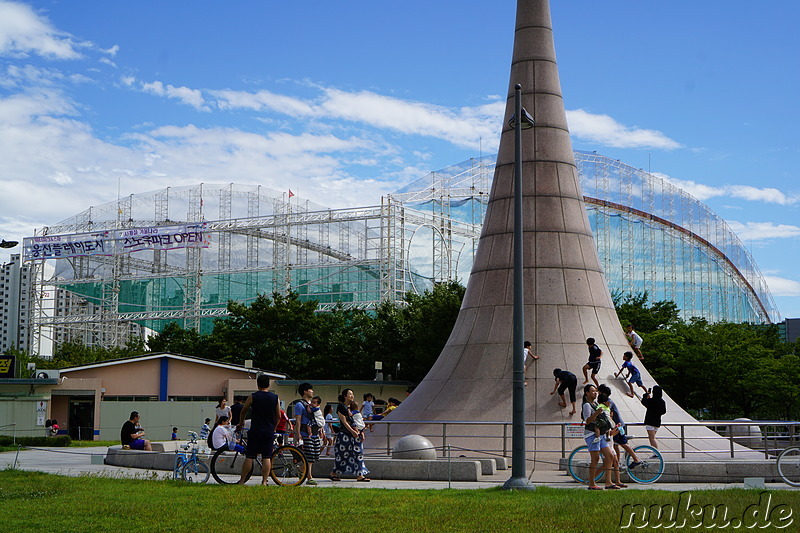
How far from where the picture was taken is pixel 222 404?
20031 mm

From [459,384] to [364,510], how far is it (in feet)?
35.8

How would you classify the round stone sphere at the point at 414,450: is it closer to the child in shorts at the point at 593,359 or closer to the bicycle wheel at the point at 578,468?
the bicycle wheel at the point at 578,468

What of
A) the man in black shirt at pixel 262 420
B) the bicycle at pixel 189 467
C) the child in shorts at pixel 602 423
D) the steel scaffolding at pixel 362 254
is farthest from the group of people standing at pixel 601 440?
Answer: the steel scaffolding at pixel 362 254

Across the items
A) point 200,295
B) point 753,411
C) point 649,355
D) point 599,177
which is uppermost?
point 599,177

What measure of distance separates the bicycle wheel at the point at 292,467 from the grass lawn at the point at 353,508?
37.5 inches

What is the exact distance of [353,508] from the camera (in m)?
10.3

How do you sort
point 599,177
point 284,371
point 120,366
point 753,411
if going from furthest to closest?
1. point 599,177
2. point 284,371
3. point 753,411
4. point 120,366

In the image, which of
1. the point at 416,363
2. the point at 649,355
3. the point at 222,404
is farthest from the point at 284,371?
the point at 222,404

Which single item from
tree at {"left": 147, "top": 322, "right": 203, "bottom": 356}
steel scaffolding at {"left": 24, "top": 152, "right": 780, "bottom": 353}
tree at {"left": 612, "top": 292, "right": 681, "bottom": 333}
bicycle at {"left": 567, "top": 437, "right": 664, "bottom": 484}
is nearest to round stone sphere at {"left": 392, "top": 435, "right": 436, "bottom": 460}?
bicycle at {"left": 567, "top": 437, "right": 664, "bottom": 484}

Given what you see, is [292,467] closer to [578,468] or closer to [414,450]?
[414,450]

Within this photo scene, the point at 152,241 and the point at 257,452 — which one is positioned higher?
the point at 152,241

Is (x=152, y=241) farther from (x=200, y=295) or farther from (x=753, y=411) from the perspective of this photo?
(x=753, y=411)

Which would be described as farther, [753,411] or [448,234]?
[448,234]

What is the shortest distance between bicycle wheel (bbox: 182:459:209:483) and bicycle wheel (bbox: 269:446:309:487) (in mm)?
1181
